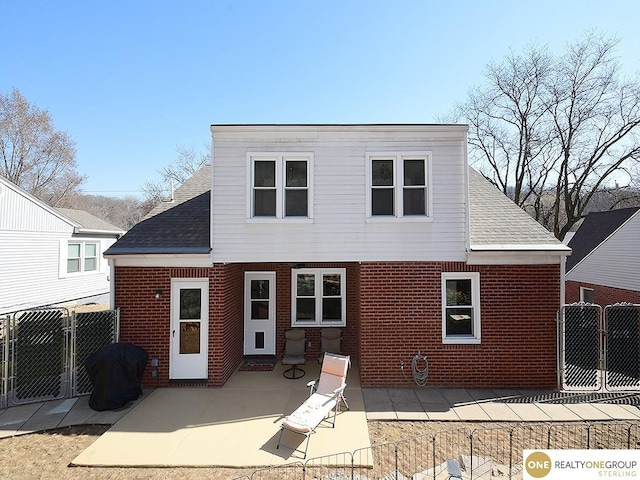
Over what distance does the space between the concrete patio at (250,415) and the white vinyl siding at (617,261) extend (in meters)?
7.88

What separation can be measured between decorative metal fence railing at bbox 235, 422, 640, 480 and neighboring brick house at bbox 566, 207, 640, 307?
375 inches

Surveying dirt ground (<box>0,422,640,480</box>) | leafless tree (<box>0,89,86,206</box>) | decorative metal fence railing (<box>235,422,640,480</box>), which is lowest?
dirt ground (<box>0,422,640,480</box>)

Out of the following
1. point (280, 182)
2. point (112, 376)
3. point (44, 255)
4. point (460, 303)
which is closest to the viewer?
point (112, 376)

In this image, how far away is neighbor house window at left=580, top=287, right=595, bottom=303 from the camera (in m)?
15.6

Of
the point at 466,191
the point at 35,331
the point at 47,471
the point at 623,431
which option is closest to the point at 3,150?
the point at 35,331

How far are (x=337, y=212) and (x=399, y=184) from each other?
1615 millimetres

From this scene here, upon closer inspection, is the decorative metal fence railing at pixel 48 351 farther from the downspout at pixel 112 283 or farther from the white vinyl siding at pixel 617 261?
the white vinyl siding at pixel 617 261

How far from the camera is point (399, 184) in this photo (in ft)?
26.4

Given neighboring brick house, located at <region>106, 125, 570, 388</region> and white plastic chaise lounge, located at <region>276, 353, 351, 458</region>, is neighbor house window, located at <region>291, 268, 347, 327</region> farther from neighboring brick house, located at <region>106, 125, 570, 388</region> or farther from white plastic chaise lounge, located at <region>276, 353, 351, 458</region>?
white plastic chaise lounge, located at <region>276, 353, 351, 458</region>

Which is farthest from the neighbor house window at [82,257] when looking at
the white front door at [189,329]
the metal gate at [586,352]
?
the metal gate at [586,352]

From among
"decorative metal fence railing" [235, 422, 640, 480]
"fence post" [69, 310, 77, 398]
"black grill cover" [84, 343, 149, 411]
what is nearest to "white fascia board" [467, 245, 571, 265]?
"decorative metal fence railing" [235, 422, 640, 480]

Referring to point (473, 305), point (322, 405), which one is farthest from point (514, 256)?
point (322, 405)

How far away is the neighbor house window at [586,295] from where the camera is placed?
15.6 metres

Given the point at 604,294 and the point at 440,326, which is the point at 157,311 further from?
the point at 604,294
